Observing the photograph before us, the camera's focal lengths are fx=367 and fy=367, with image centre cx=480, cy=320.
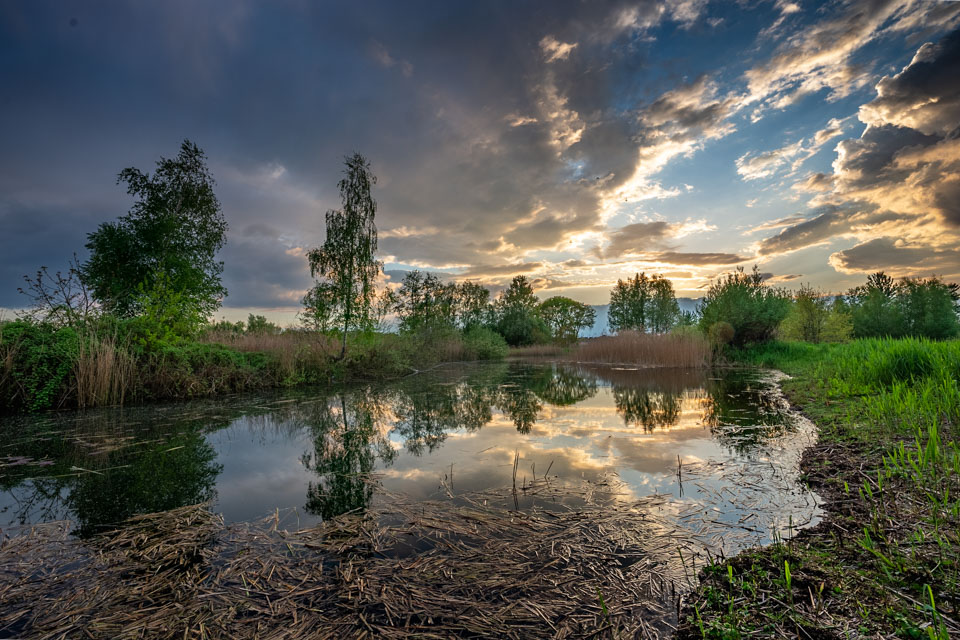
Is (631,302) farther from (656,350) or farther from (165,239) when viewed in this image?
(165,239)

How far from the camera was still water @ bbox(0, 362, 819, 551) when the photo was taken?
297cm

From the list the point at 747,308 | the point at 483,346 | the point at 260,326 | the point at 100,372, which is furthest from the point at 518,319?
the point at 100,372

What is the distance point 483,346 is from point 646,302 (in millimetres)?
34394

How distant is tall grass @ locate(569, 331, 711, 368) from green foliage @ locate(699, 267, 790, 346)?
4.48 meters

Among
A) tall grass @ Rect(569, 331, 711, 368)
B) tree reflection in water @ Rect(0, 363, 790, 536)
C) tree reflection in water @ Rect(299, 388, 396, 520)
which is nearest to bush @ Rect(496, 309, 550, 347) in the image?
tall grass @ Rect(569, 331, 711, 368)

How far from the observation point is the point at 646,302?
171ft

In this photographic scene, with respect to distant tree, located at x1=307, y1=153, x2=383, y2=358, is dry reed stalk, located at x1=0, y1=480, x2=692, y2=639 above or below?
below

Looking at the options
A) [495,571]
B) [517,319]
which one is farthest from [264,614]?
[517,319]

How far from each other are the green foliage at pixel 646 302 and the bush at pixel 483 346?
91.4ft

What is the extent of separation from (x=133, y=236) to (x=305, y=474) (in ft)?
58.7

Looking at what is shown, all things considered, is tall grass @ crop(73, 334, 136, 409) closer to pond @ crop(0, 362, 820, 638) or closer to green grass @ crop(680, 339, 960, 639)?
pond @ crop(0, 362, 820, 638)

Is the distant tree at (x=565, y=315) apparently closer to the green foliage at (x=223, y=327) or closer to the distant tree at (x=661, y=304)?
the distant tree at (x=661, y=304)

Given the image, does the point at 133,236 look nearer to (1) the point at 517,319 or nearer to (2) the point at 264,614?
(2) the point at 264,614

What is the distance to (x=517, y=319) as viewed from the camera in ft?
129
